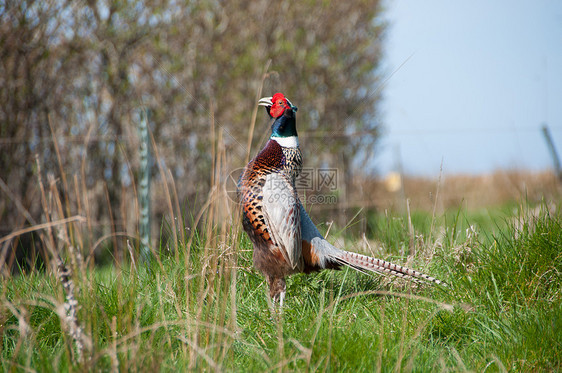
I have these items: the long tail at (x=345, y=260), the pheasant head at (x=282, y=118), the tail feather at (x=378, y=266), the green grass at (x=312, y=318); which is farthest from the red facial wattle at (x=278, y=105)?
the tail feather at (x=378, y=266)

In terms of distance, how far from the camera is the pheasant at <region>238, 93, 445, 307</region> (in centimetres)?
274

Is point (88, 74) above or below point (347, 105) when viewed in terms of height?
above

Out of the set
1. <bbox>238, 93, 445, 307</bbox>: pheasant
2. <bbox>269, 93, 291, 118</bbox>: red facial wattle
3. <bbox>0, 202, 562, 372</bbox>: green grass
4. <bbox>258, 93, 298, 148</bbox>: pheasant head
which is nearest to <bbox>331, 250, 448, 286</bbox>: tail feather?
<bbox>238, 93, 445, 307</bbox>: pheasant

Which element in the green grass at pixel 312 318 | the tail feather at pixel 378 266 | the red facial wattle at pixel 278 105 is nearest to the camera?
the green grass at pixel 312 318

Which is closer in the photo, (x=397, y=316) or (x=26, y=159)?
(x=397, y=316)

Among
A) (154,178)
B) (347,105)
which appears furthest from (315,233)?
(347,105)

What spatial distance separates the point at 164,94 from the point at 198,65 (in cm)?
61

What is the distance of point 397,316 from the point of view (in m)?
2.48

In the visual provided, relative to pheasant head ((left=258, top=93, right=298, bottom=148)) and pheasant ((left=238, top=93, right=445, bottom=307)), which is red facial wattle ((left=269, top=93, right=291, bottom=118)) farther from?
pheasant ((left=238, top=93, right=445, bottom=307))

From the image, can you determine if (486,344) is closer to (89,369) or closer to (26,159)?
(89,369)

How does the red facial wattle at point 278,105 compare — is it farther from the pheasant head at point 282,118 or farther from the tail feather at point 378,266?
the tail feather at point 378,266

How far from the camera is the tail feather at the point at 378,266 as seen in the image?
268cm

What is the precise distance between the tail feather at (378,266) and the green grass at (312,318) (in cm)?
15

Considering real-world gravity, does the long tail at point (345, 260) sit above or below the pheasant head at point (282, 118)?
below
